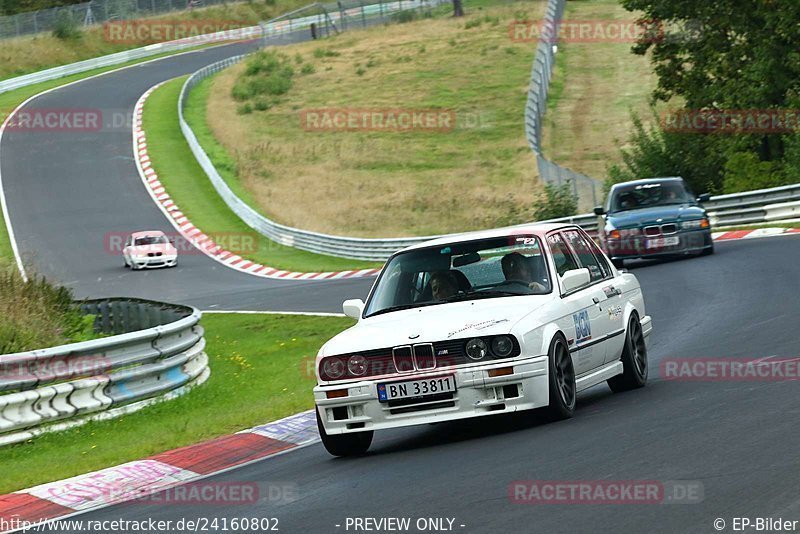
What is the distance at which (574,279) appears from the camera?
10.1 meters

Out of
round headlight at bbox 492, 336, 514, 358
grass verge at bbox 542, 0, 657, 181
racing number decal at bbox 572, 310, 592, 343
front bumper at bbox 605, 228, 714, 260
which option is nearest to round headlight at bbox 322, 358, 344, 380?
round headlight at bbox 492, 336, 514, 358

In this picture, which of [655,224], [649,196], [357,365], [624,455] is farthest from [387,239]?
[624,455]

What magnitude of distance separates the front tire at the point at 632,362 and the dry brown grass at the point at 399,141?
81.6 ft

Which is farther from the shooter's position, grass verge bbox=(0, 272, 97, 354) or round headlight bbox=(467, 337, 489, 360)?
grass verge bbox=(0, 272, 97, 354)

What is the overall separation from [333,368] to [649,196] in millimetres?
15969

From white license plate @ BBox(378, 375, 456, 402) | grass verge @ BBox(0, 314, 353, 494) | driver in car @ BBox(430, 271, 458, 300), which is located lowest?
grass verge @ BBox(0, 314, 353, 494)

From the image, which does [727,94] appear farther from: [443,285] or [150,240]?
[443,285]

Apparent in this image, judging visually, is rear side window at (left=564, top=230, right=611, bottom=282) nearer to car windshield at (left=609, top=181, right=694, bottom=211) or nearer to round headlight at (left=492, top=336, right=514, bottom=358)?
round headlight at (left=492, top=336, right=514, bottom=358)

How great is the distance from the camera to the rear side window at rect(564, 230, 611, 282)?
11.2m

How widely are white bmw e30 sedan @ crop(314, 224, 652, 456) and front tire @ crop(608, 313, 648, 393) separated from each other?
0.02 metres

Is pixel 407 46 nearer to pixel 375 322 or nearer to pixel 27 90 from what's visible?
pixel 27 90

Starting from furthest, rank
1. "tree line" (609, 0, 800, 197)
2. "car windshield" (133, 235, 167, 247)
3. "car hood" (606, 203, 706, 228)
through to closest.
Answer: "car windshield" (133, 235, 167, 247), "tree line" (609, 0, 800, 197), "car hood" (606, 203, 706, 228)

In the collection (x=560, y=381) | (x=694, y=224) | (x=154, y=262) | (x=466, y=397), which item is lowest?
(x=154, y=262)

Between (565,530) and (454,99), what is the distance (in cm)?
5784
